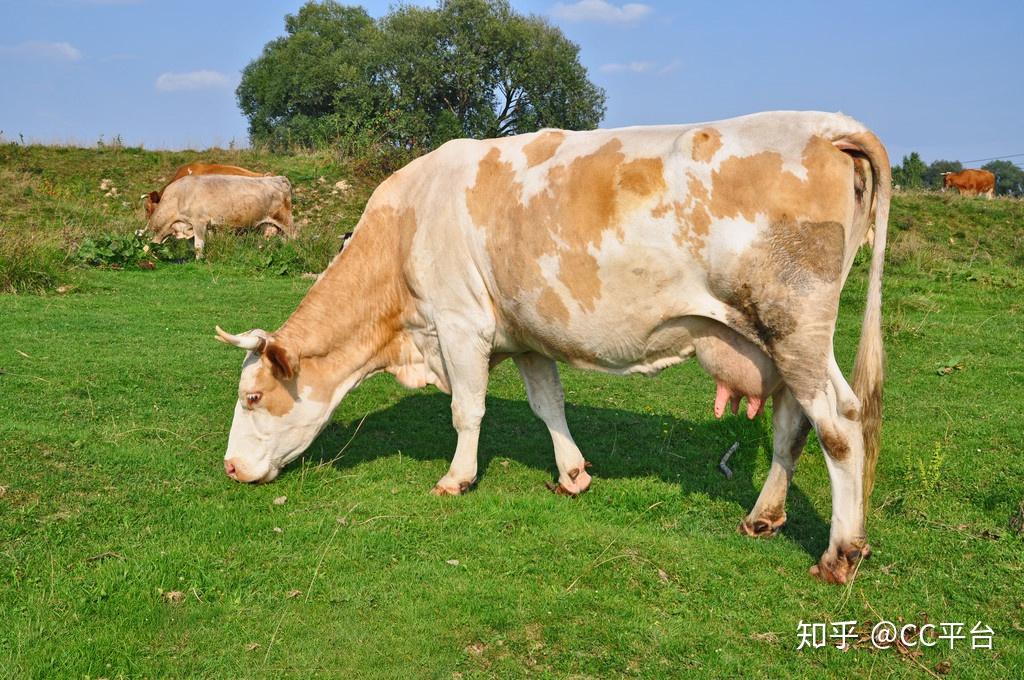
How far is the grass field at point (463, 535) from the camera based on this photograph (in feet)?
14.3

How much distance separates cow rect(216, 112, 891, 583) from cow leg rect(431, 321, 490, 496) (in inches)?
0.5

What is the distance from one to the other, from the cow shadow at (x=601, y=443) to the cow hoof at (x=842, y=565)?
975mm

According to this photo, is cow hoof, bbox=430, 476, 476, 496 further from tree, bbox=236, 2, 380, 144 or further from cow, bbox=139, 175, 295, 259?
tree, bbox=236, 2, 380, 144

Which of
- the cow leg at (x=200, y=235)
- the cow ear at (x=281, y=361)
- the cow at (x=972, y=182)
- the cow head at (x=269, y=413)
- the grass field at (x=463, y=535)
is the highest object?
the cow at (x=972, y=182)

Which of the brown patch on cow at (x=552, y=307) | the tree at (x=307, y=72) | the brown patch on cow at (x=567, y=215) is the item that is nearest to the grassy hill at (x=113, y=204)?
the brown patch on cow at (x=567, y=215)

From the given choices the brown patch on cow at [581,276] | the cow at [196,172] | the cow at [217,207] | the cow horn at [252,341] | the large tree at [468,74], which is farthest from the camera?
the large tree at [468,74]

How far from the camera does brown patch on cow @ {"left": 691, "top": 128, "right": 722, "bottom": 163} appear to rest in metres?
5.15

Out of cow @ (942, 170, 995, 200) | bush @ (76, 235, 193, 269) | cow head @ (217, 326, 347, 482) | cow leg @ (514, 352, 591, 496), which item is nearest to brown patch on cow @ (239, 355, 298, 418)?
cow head @ (217, 326, 347, 482)

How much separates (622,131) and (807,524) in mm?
2817

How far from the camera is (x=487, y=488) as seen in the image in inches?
260

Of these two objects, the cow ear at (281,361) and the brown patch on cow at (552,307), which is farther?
the cow ear at (281,361)

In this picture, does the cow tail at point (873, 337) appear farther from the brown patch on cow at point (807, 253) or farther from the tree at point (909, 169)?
the tree at point (909, 169)

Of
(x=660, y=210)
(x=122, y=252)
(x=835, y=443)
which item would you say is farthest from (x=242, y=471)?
(x=122, y=252)

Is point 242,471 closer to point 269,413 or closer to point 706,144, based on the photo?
point 269,413
